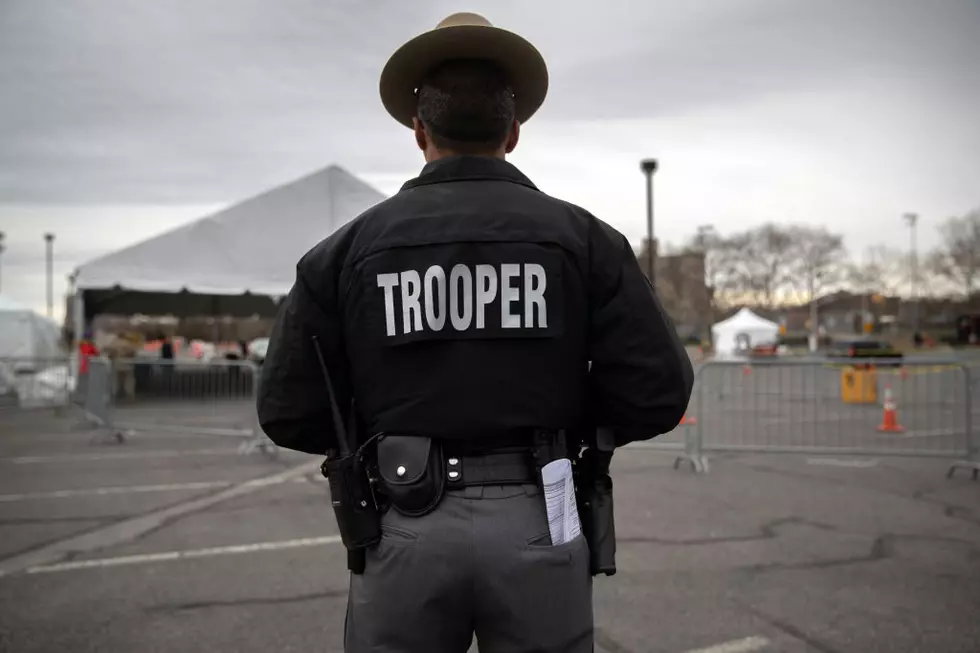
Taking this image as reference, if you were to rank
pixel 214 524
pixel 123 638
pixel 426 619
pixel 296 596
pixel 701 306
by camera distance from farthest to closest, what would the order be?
pixel 701 306 → pixel 214 524 → pixel 296 596 → pixel 123 638 → pixel 426 619

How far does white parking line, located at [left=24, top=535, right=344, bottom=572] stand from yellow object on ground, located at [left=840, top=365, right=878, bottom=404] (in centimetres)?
1211

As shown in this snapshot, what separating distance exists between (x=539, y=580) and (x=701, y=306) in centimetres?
8015

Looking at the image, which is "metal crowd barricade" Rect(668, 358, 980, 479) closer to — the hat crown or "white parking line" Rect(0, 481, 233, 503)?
"white parking line" Rect(0, 481, 233, 503)

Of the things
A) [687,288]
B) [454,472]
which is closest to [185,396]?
[454,472]

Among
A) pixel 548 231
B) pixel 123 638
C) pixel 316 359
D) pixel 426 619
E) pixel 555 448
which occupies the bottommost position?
pixel 123 638

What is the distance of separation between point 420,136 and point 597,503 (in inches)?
42.3

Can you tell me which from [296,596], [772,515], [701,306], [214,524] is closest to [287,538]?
[214,524]

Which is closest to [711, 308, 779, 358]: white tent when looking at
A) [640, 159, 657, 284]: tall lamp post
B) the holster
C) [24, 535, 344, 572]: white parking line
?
[640, 159, 657, 284]: tall lamp post

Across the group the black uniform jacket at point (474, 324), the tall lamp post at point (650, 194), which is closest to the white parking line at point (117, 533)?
the black uniform jacket at point (474, 324)

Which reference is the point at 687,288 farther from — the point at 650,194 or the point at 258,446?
the point at 258,446

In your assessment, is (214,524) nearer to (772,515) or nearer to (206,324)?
(772,515)

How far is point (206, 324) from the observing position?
105 ft

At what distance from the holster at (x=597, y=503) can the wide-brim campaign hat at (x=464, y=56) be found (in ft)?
3.16

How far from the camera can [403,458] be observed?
5.79 ft
